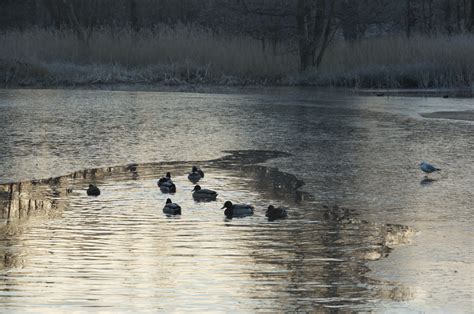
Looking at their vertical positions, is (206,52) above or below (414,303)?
above

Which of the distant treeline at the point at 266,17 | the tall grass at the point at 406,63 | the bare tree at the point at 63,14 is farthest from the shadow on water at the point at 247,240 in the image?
the bare tree at the point at 63,14

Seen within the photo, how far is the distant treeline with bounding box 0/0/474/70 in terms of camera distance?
28125 millimetres

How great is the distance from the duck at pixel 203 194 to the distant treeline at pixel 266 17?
18.5m

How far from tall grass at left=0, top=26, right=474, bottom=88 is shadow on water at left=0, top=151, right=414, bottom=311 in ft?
49.7

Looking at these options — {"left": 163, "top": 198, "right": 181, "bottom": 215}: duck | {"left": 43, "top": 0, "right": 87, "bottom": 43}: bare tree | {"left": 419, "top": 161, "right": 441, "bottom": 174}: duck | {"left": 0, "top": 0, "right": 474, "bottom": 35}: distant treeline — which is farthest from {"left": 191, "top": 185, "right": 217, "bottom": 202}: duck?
{"left": 0, "top": 0, "right": 474, "bottom": 35}: distant treeline

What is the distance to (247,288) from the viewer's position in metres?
5.73

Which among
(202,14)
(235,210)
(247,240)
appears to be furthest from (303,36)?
(247,240)

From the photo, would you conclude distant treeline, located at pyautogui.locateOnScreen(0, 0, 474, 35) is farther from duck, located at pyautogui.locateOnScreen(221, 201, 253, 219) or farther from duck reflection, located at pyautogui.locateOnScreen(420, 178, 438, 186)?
duck, located at pyautogui.locateOnScreen(221, 201, 253, 219)

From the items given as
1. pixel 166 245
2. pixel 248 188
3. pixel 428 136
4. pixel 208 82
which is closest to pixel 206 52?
pixel 208 82

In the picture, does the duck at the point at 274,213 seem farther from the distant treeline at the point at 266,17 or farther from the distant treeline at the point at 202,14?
the distant treeline at the point at 202,14

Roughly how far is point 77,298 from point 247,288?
102 cm

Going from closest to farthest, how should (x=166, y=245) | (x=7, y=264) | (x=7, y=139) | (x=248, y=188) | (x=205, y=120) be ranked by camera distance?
(x=7, y=264) → (x=166, y=245) → (x=248, y=188) → (x=7, y=139) → (x=205, y=120)

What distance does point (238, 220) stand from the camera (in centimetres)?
786

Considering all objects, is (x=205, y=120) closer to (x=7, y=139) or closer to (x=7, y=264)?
(x=7, y=139)
